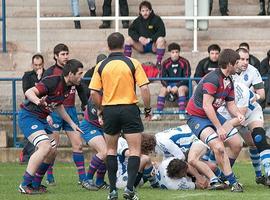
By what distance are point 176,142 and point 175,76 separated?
5.81m

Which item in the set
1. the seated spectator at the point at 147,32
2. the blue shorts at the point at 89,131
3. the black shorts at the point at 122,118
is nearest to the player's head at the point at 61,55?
the blue shorts at the point at 89,131

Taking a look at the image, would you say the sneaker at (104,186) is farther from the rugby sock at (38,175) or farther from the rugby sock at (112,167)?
the rugby sock at (112,167)

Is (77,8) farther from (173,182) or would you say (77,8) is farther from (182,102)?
(173,182)

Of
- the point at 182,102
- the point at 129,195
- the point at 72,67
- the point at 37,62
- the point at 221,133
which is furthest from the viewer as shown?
the point at 182,102

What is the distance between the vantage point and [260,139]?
17125 millimetres

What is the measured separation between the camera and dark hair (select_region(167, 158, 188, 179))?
55.4 ft

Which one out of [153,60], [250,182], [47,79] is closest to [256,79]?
[250,182]

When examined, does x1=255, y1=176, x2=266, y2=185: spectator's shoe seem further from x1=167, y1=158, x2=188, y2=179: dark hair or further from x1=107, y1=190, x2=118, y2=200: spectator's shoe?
x1=107, y1=190, x2=118, y2=200: spectator's shoe

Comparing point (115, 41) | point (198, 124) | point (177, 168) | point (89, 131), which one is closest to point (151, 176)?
point (177, 168)

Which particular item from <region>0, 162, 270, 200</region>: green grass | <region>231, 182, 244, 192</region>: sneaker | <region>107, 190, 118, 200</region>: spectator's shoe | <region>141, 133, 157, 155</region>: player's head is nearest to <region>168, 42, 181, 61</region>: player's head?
<region>0, 162, 270, 200</region>: green grass

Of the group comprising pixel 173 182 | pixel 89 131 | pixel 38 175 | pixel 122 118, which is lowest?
pixel 173 182

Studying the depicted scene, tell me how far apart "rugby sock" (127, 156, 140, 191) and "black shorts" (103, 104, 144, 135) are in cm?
34

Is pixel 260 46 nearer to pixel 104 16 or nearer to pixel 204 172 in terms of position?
pixel 104 16

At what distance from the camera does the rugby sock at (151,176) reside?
1703cm
